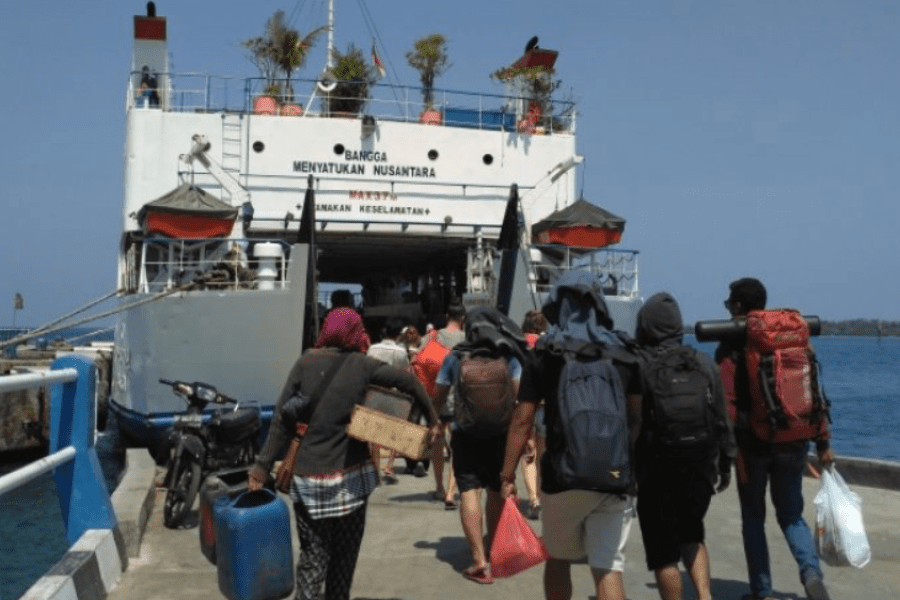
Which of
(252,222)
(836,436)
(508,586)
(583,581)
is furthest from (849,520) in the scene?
(836,436)

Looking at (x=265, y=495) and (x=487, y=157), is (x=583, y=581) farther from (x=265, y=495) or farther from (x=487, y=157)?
(x=487, y=157)

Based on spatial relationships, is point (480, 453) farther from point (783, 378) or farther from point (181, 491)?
point (181, 491)

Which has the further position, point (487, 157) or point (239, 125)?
point (487, 157)

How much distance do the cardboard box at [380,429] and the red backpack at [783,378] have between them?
1.80 m

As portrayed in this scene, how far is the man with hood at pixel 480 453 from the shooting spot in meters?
5.71

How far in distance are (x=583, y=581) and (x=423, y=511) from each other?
2450 mm

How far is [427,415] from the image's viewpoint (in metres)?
4.72

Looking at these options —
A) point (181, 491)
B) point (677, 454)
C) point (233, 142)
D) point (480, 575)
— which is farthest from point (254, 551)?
point (233, 142)

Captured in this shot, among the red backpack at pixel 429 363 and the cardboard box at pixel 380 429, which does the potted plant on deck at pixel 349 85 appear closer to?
the red backpack at pixel 429 363

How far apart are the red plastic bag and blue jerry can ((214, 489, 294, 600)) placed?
1.02m

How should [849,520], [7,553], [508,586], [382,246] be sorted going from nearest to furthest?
[849,520] < [508,586] < [7,553] < [382,246]

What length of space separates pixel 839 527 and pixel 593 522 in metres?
1.73

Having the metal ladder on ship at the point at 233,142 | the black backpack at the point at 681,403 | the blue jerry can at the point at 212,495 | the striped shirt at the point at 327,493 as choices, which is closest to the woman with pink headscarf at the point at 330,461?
the striped shirt at the point at 327,493

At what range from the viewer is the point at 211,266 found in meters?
13.0
